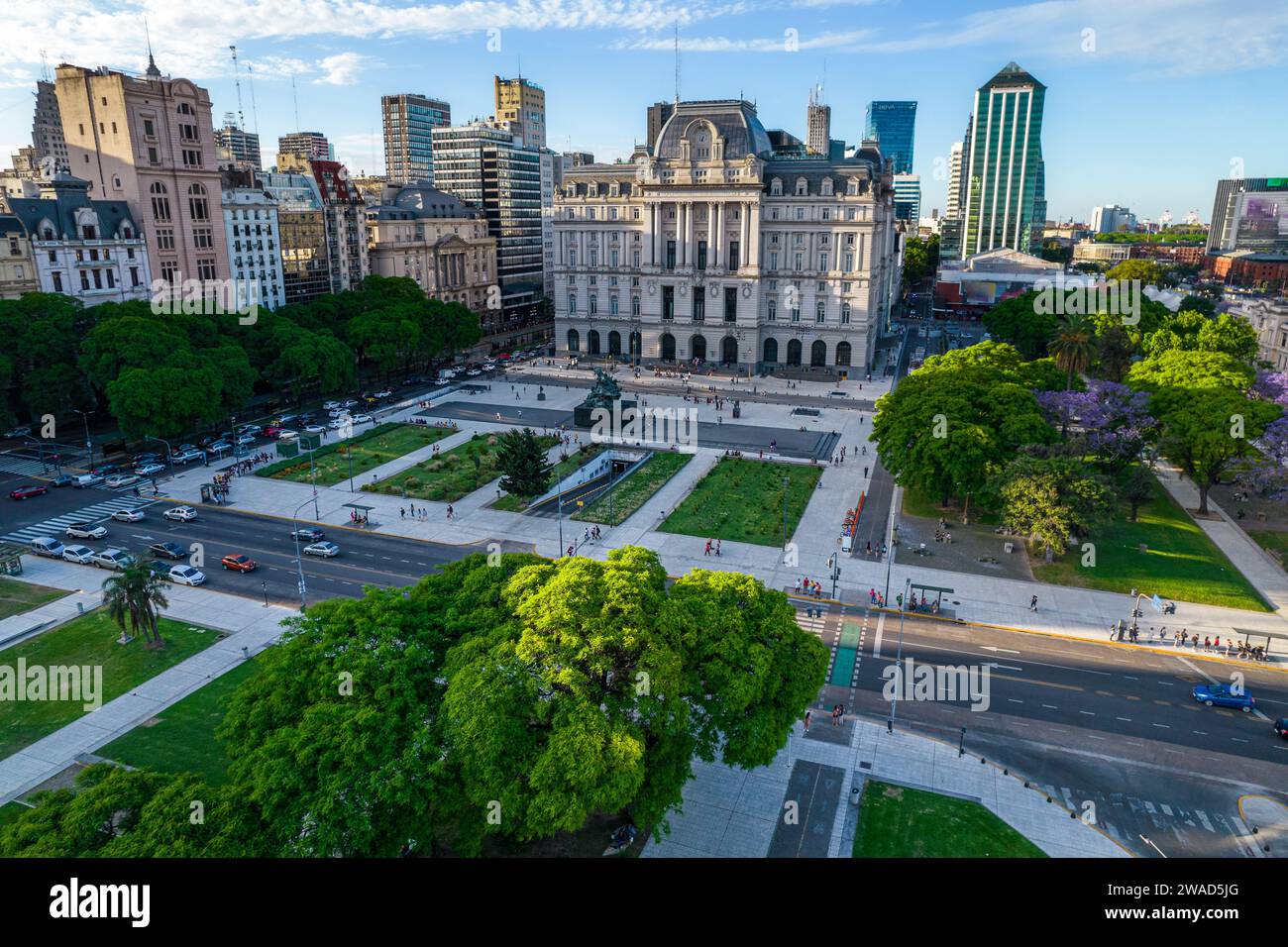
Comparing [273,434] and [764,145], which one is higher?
[764,145]

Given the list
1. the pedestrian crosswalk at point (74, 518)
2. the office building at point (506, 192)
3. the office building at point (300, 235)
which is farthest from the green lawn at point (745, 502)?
the office building at point (506, 192)

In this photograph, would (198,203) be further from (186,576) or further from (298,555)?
(298,555)

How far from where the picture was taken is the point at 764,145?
14375cm

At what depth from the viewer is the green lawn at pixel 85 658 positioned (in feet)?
151

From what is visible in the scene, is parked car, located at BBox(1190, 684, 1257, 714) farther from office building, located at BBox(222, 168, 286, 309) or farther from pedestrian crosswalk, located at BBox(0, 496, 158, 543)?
office building, located at BBox(222, 168, 286, 309)

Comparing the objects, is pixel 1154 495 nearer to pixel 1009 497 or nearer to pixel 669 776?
pixel 1009 497

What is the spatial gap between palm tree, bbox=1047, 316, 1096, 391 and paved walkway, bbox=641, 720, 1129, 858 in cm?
6822

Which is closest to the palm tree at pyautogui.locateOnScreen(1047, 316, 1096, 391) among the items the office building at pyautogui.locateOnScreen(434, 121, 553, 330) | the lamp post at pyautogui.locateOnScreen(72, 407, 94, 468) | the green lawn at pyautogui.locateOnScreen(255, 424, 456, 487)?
the green lawn at pyautogui.locateOnScreen(255, 424, 456, 487)

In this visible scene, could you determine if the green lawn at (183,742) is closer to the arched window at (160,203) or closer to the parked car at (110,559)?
the parked car at (110,559)

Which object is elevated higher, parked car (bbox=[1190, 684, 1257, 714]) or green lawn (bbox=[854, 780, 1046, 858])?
parked car (bbox=[1190, 684, 1257, 714])

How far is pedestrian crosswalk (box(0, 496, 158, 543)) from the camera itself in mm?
70750

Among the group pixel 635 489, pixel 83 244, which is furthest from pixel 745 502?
pixel 83 244
